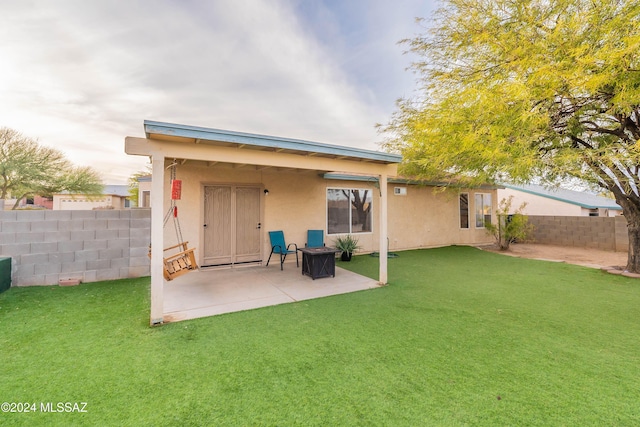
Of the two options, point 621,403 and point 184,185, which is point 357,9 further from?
point 621,403

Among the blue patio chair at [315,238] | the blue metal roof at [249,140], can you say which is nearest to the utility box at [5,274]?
the blue metal roof at [249,140]

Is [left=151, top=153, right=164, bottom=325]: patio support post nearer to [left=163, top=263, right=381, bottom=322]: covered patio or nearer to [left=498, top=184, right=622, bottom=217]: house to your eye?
[left=163, top=263, right=381, bottom=322]: covered patio

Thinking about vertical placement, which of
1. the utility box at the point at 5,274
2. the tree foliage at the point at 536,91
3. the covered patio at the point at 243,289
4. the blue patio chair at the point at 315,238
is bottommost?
the covered patio at the point at 243,289

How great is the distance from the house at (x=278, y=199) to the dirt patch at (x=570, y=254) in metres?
1.55

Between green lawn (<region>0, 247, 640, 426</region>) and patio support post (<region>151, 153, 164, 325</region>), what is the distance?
0.95 ft

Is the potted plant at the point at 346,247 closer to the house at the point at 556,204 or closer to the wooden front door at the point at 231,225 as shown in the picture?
the wooden front door at the point at 231,225

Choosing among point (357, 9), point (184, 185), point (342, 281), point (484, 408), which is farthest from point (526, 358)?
point (357, 9)

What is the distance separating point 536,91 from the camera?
5.14 metres

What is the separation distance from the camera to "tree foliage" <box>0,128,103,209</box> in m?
12.3

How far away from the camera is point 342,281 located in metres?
5.57

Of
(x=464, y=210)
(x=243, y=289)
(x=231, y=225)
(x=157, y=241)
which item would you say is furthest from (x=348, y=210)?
(x=157, y=241)

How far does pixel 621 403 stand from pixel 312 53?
9686 millimetres

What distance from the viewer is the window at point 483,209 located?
11.1 meters

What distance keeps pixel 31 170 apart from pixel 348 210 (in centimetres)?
1583
